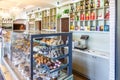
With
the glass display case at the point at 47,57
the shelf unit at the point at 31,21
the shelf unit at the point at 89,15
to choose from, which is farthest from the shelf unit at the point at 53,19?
the glass display case at the point at 47,57

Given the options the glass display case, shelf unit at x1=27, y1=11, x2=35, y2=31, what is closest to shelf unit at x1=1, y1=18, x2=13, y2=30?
shelf unit at x1=27, y1=11, x2=35, y2=31

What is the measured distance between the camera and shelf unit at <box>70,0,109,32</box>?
443 centimetres

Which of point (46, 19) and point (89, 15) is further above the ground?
point (46, 19)

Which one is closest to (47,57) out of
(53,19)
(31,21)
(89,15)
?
(89,15)

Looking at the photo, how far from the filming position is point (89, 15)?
4.96m

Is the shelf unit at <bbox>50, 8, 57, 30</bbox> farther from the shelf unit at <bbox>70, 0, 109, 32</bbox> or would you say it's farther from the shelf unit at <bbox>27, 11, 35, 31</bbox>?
the shelf unit at <bbox>27, 11, 35, 31</bbox>

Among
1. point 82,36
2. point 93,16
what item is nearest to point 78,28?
point 82,36

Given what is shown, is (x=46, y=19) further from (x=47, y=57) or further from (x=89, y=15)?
(x=47, y=57)

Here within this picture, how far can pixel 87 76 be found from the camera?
4.58 m

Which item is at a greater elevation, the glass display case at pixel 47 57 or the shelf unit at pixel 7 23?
the shelf unit at pixel 7 23

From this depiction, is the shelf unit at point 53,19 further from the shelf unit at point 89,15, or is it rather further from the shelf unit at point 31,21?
the shelf unit at point 31,21

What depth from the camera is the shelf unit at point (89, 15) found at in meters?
4.43

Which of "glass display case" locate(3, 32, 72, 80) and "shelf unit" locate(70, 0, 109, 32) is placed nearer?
"glass display case" locate(3, 32, 72, 80)

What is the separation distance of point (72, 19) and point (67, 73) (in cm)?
349
